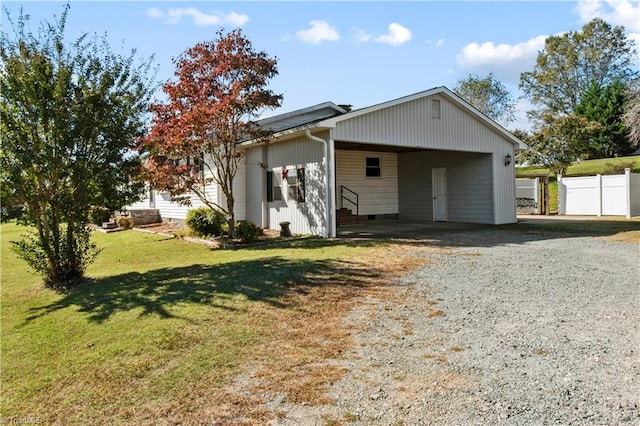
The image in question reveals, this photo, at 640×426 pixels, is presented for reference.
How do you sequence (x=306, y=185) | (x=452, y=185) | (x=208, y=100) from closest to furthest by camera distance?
(x=208, y=100) < (x=306, y=185) < (x=452, y=185)

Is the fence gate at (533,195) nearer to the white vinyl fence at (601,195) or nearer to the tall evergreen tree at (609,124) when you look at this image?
the white vinyl fence at (601,195)

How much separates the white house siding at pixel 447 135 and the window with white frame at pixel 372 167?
2169mm

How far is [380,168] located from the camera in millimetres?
19203

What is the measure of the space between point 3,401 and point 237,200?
13.0 m

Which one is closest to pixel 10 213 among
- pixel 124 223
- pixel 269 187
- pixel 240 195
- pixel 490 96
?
pixel 269 187

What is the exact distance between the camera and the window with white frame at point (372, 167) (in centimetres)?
1875

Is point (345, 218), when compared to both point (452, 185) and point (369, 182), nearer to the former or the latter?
point (369, 182)

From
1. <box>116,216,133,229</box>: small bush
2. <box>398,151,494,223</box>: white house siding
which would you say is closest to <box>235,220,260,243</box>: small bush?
<box>116,216,133,229</box>: small bush

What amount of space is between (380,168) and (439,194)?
260 centimetres

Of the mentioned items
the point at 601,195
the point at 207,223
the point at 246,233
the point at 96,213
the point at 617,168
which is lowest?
the point at 246,233

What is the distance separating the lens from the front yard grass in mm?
3648

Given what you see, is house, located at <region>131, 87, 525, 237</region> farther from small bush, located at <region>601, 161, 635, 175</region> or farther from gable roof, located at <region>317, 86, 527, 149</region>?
small bush, located at <region>601, 161, 635, 175</region>

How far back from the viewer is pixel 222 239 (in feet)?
42.2

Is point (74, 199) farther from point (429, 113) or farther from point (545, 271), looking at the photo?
point (429, 113)
